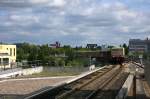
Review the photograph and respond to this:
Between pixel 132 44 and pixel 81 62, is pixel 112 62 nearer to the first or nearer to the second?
pixel 81 62

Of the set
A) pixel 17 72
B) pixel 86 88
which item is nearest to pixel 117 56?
pixel 17 72

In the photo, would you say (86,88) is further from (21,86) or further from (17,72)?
(17,72)

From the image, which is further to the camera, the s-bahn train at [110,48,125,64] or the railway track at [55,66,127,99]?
the s-bahn train at [110,48,125,64]

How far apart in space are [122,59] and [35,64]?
874 inches

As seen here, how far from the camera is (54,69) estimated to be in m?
63.3

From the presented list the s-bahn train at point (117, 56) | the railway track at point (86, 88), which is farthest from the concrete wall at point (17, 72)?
the s-bahn train at point (117, 56)

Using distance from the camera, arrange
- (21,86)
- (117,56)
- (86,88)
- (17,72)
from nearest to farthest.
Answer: (86,88)
(21,86)
(17,72)
(117,56)

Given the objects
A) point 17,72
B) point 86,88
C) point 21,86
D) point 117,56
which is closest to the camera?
point 86,88

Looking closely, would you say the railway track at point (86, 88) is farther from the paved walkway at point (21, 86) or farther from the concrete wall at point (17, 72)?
the concrete wall at point (17, 72)

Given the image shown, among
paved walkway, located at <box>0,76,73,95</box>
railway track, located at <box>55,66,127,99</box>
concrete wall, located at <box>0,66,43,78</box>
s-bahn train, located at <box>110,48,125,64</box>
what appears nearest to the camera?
railway track, located at <box>55,66,127,99</box>

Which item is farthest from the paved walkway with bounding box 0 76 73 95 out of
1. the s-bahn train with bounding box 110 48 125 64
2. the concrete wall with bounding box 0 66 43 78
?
the s-bahn train with bounding box 110 48 125 64

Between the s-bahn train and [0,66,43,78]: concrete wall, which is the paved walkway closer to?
[0,66,43,78]: concrete wall

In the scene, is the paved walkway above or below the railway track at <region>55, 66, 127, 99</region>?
above

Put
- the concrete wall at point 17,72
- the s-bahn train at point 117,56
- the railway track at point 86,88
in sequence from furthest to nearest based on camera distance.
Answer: the s-bahn train at point 117,56 < the concrete wall at point 17,72 < the railway track at point 86,88
